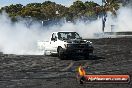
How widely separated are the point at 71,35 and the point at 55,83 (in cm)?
1121

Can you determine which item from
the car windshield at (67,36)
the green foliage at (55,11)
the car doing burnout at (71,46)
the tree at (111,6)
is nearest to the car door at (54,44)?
the car doing burnout at (71,46)

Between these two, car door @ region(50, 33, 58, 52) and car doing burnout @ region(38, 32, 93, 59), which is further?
car door @ region(50, 33, 58, 52)

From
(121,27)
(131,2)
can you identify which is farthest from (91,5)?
(121,27)

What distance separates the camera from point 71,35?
79.0 feet

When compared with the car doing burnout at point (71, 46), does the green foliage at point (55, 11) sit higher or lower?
higher

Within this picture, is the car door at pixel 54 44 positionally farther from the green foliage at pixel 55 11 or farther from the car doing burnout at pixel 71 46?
the green foliage at pixel 55 11

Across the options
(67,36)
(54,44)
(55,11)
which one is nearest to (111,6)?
(55,11)

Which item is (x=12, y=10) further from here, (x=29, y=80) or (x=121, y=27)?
(x=29, y=80)

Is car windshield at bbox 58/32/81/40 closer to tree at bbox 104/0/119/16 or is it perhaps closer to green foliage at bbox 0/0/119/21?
tree at bbox 104/0/119/16

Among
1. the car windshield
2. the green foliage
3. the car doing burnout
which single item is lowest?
the car doing burnout

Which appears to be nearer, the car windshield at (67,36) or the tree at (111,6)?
the car windshield at (67,36)

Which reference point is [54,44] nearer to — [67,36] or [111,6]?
[67,36]

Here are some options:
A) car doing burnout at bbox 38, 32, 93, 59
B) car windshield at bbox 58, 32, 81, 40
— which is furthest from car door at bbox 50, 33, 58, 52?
car windshield at bbox 58, 32, 81, 40

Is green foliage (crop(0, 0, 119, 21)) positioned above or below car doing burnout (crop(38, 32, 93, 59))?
above
